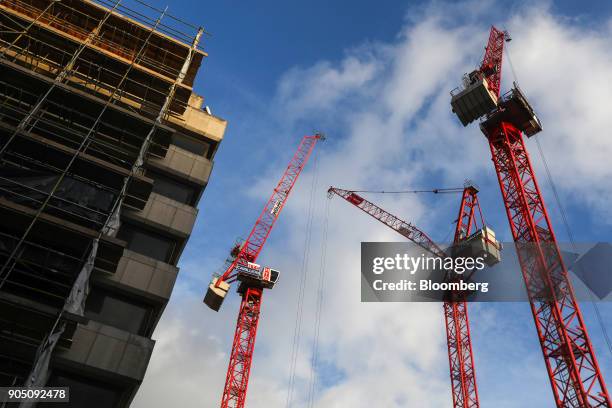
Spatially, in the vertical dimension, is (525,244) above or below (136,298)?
above

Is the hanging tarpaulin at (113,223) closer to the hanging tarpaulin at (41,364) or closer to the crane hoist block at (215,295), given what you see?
the hanging tarpaulin at (41,364)

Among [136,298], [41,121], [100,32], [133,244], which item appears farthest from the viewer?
[100,32]

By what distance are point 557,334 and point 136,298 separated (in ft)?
118

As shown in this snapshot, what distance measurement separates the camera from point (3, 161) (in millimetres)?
21766

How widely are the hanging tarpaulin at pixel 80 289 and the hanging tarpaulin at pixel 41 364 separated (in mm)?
814

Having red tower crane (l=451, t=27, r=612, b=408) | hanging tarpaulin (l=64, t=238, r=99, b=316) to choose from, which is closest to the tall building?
hanging tarpaulin (l=64, t=238, r=99, b=316)

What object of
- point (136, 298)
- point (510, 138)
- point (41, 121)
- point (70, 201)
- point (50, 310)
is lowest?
point (50, 310)

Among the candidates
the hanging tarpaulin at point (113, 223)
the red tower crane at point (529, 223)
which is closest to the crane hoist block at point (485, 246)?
the red tower crane at point (529, 223)

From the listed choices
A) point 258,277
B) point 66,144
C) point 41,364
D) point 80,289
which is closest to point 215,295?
point 258,277

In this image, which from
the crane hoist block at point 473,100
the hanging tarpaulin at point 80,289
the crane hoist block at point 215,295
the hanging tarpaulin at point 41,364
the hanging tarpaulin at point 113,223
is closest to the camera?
the hanging tarpaulin at point 41,364

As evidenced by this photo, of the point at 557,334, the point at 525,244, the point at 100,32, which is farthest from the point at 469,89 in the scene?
the point at 100,32

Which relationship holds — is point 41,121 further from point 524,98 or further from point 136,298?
point 524,98

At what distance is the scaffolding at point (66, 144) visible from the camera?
19984mm

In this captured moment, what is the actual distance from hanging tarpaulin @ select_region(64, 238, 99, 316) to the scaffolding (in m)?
0.23
